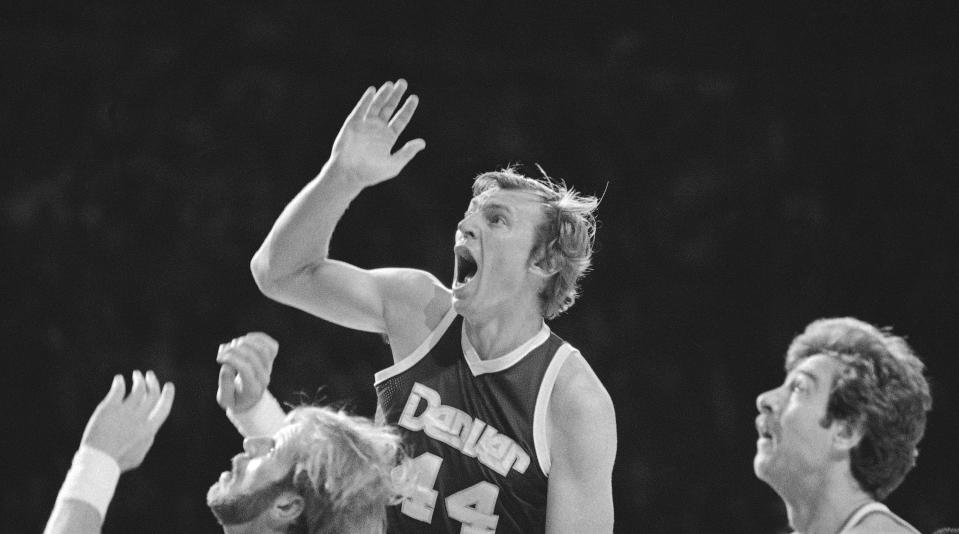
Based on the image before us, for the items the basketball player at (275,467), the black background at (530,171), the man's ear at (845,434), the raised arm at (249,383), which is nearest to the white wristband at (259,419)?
the raised arm at (249,383)

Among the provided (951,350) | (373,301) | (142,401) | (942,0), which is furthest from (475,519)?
(942,0)

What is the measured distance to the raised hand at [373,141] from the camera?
2264mm

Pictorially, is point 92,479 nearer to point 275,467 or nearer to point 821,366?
point 275,467

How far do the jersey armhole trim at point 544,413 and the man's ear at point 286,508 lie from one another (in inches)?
28.6

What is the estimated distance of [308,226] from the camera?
235 centimetres

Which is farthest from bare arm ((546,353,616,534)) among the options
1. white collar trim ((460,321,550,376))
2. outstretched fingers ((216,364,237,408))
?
outstretched fingers ((216,364,237,408))

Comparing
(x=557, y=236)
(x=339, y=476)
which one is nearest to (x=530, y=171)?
(x=557, y=236)

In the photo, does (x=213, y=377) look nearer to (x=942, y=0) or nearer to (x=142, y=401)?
(x=142, y=401)

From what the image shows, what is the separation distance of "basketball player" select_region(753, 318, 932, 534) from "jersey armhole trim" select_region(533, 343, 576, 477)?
0.49 metres

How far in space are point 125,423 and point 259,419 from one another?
51 cm

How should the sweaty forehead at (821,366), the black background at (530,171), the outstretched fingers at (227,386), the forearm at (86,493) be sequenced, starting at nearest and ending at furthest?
the forearm at (86,493) → the outstretched fingers at (227,386) → the sweaty forehead at (821,366) → the black background at (530,171)

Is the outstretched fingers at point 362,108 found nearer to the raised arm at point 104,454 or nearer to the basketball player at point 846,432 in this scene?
the raised arm at point 104,454

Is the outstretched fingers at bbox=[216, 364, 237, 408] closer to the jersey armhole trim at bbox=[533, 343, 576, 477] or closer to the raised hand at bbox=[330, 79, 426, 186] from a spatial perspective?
the raised hand at bbox=[330, 79, 426, 186]

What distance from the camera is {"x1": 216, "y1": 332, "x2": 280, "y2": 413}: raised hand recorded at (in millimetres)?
1999
